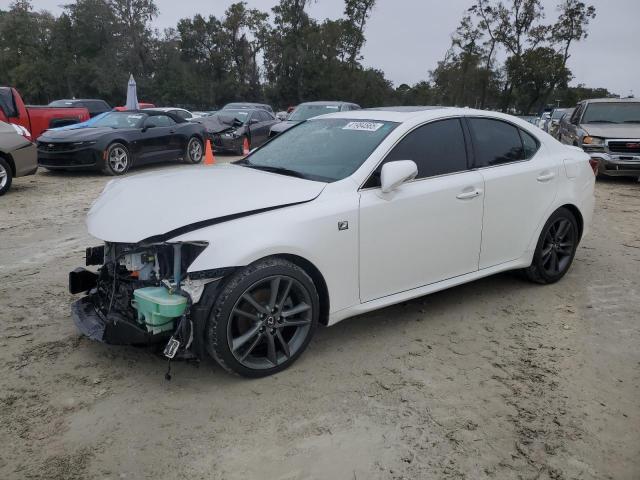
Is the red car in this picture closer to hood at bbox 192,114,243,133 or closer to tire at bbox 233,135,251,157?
hood at bbox 192,114,243,133

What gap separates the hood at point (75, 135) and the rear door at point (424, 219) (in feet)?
30.4

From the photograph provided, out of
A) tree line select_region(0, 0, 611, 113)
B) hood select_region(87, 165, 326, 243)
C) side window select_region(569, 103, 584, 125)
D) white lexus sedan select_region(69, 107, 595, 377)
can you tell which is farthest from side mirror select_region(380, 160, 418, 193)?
tree line select_region(0, 0, 611, 113)

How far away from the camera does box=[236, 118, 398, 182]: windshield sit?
383 centimetres

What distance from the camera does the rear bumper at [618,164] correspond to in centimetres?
1111

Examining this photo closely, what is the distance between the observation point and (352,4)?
177 feet

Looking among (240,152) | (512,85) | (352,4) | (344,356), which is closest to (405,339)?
(344,356)

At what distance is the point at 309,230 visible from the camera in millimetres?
3350

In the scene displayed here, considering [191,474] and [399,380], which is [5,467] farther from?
[399,380]

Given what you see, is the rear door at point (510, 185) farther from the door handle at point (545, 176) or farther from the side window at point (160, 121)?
the side window at point (160, 121)

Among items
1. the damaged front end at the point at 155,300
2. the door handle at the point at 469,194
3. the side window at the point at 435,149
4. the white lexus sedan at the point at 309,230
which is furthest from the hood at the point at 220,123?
the damaged front end at the point at 155,300

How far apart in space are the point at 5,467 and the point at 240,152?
14649 mm

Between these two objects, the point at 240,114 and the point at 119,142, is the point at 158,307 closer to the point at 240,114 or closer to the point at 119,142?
the point at 119,142

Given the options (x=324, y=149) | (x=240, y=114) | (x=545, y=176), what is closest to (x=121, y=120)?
(x=240, y=114)

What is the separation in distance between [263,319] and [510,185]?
2410 mm
